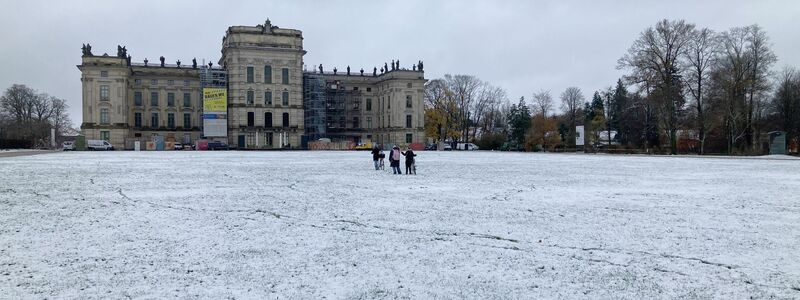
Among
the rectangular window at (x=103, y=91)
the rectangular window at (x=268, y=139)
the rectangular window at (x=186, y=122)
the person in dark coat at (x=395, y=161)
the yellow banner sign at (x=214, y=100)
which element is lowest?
the person in dark coat at (x=395, y=161)

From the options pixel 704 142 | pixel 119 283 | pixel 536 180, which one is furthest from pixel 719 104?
pixel 119 283

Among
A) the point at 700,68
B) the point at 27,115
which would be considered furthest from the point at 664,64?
the point at 27,115

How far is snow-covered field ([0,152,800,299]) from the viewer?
5.88m

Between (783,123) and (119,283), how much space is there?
62.8m

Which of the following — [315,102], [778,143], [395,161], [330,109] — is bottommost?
[395,161]

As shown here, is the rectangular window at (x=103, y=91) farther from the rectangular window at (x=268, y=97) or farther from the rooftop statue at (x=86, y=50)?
the rectangular window at (x=268, y=97)

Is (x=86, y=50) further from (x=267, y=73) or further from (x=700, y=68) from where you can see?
(x=700, y=68)

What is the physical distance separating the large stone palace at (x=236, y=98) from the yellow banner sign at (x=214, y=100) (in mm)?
129

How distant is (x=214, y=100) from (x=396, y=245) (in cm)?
7115

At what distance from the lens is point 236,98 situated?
7700cm

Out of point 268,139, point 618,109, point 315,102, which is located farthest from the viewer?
point 618,109

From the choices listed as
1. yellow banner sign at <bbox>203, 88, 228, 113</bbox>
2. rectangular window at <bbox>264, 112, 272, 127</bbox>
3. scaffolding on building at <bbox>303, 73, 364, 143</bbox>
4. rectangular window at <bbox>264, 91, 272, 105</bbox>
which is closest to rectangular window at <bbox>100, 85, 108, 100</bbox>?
yellow banner sign at <bbox>203, 88, 228, 113</bbox>

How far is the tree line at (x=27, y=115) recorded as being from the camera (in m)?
85.4

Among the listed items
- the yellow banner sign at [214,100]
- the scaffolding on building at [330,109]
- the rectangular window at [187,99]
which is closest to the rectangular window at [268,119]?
the yellow banner sign at [214,100]
